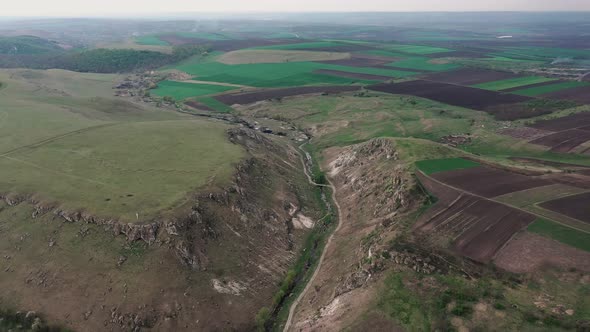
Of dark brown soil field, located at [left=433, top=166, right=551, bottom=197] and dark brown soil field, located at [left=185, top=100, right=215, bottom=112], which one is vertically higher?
dark brown soil field, located at [left=433, top=166, right=551, bottom=197]

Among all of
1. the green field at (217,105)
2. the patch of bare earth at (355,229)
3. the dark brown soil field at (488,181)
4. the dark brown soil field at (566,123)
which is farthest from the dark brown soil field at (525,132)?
the green field at (217,105)

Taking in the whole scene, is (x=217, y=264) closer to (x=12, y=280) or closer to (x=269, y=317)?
(x=269, y=317)

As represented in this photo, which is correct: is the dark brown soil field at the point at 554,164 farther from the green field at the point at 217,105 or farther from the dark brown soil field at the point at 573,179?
the green field at the point at 217,105

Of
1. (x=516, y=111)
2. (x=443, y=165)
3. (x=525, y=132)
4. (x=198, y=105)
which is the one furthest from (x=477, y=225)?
(x=198, y=105)

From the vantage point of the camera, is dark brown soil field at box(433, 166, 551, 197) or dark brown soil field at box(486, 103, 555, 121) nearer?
dark brown soil field at box(433, 166, 551, 197)

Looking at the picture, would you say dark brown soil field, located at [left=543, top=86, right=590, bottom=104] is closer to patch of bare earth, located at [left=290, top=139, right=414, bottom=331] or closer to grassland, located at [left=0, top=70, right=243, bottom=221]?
patch of bare earth, located at [left=290, top=139, right=414, bottom=331]

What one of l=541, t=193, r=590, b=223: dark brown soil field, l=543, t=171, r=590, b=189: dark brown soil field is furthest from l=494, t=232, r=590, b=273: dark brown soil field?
l=543, t=171, r=590, b=189: dark brown soil field

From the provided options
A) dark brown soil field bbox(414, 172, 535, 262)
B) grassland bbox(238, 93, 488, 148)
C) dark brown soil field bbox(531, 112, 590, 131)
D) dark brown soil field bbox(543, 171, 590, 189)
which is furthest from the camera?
grassland bbox(238, 93, 488, 148)

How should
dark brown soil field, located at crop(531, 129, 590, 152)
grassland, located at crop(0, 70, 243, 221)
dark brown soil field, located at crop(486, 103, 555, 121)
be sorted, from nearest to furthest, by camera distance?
1. grassland, located at crop(0, 70, 243, 221)
2. dark brown soil field, located at crop(531, 129, 590, 152)
3. dark brown soil field, located at crop(486, 103, 555, 121)
